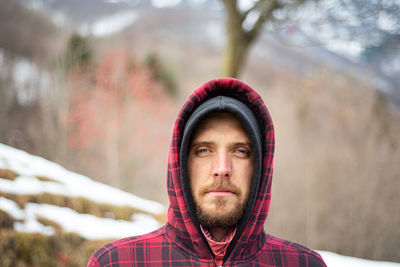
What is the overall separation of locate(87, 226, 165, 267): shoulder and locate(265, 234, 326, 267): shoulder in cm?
53

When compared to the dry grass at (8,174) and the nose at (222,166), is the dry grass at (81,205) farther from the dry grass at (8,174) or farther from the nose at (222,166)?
the nose at (222,166)

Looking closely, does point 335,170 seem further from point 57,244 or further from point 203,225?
point 203,225

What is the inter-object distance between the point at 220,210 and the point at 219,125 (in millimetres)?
392

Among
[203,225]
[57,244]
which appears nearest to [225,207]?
[203,225]

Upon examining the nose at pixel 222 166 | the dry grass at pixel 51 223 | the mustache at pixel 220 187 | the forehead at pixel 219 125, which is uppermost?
the forehead at pixel 219 125

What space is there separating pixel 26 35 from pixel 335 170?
1509 cm

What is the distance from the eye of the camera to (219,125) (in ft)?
4.81

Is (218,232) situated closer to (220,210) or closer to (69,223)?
(220,210)

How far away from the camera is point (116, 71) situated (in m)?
13.5

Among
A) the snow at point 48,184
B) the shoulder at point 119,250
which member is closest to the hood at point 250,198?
the shoulder at point 119,250

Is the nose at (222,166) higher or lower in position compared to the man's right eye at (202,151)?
lower

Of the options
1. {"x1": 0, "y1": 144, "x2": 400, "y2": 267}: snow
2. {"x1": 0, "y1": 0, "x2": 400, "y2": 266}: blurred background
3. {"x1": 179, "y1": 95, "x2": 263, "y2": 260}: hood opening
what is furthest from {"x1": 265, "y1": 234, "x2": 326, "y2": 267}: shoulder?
{"x1": 0, "y1": 0, "x2": 400, "y2": 266}: blurred background

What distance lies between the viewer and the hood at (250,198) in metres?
1.38

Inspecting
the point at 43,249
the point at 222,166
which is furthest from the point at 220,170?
the point at 43,249
